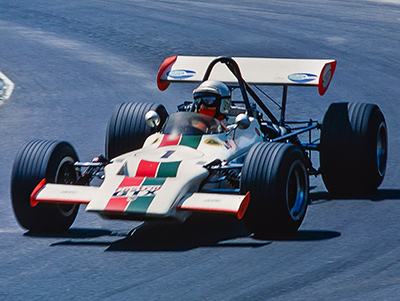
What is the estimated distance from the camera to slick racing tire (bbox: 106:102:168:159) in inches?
432

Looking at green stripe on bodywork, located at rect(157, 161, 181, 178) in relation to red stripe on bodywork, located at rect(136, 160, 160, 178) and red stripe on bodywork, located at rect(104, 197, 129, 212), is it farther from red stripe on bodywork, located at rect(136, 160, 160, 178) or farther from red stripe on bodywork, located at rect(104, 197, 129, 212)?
red stripe on bodywork, located at rect(104, 197, 129, 212)

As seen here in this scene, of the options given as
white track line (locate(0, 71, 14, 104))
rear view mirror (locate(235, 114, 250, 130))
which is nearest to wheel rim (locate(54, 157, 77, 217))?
rear view mirror (locate(235, 114, 250, 130))

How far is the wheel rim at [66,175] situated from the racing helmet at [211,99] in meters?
1.49

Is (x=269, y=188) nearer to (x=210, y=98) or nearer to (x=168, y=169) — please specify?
(x=168, y=169)

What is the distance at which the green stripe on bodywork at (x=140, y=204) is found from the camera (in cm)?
830

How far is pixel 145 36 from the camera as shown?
821 inches

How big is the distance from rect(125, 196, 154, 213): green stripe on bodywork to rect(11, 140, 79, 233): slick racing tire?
1.01 meters

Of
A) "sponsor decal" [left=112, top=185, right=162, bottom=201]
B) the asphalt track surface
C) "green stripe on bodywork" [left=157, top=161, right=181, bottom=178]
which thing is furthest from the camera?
"green stripe on bodywork" [left=157, top=161, right=181, bottom=178]

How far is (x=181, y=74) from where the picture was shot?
1132 centimetres

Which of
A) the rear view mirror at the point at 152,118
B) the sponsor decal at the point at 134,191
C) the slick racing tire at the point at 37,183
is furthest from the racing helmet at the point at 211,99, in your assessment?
the sponsor decal at the point at 134,191

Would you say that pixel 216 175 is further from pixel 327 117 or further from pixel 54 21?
pixel 54 21

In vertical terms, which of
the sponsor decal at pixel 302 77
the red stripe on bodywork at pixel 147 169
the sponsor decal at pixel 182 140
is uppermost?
the sponsor decal at pixel 302 77

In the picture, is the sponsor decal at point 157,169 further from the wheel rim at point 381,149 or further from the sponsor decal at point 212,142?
the wheel rim at point 381,149

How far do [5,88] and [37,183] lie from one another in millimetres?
8186
